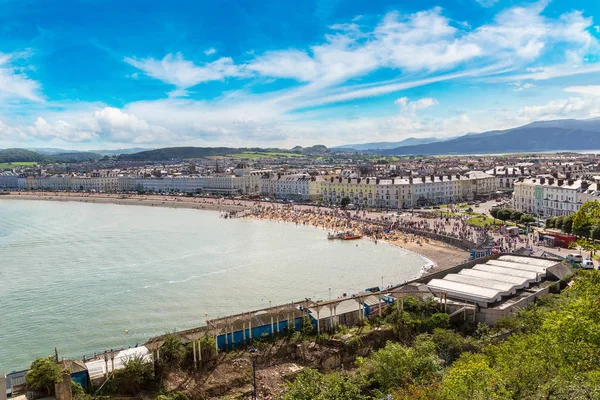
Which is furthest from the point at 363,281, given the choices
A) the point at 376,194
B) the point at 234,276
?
the point at 376,194

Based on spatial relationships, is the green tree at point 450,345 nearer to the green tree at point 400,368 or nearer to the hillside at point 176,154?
the green tree at point 400,368

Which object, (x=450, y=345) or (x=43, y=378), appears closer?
(x=43, y=378)

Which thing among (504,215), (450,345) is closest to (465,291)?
(450,345)

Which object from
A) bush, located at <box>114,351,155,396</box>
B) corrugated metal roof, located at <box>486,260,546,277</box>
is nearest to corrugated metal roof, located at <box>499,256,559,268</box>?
corrugated metal roof, located at <box>486,260,546,277</box>

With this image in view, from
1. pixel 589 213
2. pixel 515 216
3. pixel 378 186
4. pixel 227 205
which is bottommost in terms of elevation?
pixel 227 205

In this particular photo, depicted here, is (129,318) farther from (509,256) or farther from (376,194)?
(376,194)

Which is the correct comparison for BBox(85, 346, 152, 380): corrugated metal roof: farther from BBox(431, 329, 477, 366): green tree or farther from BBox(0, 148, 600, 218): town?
BBox(0, 148, 600, 218): town

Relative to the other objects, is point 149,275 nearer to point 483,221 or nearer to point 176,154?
point 483,221
